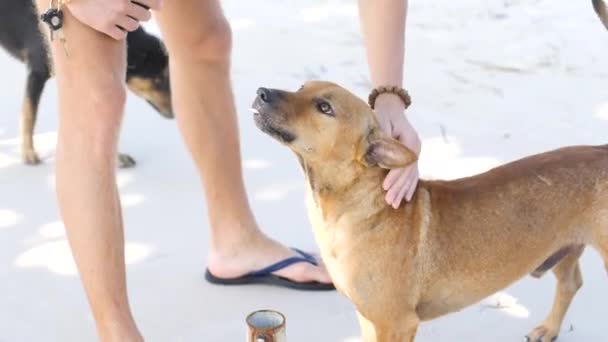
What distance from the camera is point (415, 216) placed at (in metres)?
2.19

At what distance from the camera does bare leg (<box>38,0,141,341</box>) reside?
2.02 metres

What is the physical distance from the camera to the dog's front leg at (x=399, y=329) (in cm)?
217

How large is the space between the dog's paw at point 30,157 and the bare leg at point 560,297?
1999 mm

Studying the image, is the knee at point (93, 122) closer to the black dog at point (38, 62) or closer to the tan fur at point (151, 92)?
the black dog at point (38, 62)

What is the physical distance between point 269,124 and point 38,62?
196cm

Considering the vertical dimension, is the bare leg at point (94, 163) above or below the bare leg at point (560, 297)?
above

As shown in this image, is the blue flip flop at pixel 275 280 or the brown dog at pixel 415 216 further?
the blue flip flop at pixel 275 280

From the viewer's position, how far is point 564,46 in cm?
446

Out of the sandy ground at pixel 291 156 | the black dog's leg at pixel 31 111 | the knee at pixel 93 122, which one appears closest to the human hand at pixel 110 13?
the knee at pixel 93 122

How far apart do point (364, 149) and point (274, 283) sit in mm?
857

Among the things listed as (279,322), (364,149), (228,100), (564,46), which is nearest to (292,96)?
(364,149)

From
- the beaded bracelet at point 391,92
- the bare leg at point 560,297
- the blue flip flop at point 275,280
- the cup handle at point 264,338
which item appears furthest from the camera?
the blue flip flop at point 275,280

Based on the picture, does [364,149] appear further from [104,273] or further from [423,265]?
[104,273]

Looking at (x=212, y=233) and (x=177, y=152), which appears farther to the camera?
(x=177, y=152)
